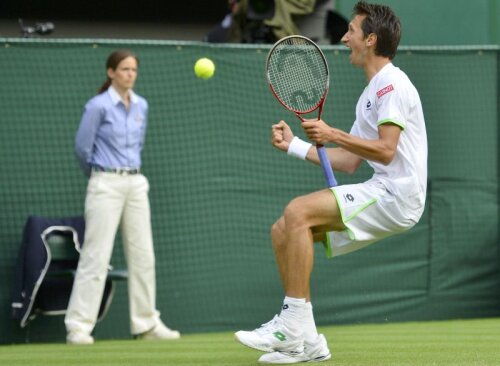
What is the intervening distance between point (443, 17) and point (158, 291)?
4350 millimetres

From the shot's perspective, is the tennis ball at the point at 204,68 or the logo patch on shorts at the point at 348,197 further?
the tennis ball at the point at 204,68

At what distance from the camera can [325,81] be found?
661 centimetres

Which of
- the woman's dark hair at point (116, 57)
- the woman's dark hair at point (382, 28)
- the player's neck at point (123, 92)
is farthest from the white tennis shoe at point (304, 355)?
the woman's dark hair at point (116, 57)

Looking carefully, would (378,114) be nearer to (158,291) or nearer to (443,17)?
(158,291)

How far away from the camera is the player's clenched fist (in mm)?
6266

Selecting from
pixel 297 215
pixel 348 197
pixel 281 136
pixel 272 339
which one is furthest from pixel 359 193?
pixel 272 339

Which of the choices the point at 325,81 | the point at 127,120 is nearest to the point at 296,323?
the point at 325,81

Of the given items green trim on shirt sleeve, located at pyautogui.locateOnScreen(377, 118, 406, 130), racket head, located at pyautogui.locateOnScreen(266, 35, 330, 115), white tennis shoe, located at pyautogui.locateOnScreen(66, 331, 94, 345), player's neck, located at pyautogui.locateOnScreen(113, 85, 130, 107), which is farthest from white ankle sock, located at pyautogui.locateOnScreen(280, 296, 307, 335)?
player's neck, located at pyautogui.locateOnScreen(113, 85, 130, 107)

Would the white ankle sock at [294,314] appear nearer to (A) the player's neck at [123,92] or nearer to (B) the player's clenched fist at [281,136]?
(B) the player's clenched fist at [281,136]

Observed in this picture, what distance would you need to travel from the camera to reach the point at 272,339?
20.0 ft

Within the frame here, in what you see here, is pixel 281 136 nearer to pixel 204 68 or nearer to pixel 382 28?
pixel 382 28

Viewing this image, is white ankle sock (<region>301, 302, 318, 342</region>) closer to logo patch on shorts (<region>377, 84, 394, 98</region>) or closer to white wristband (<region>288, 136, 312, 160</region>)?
white wristband (<region>288, 136, 312, 160</region>)

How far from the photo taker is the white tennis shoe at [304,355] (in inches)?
244

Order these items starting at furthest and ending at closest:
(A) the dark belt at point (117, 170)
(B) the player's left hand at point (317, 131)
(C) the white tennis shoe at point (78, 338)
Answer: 1. (A) the dark belt at point (117, 170)
2. (C) the white tennis shoe at point (78, 338)
3. (B) the player's left hand at point (317, 131)
